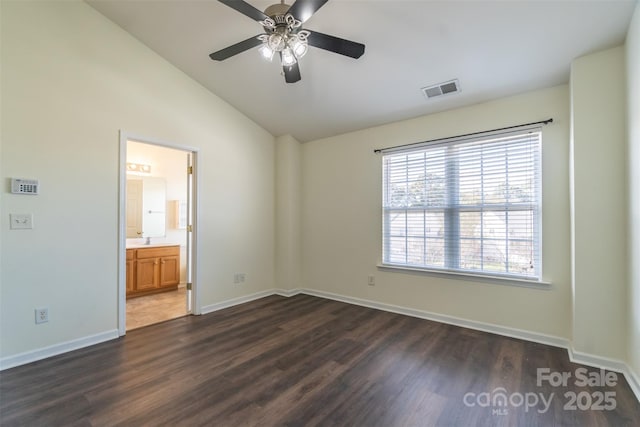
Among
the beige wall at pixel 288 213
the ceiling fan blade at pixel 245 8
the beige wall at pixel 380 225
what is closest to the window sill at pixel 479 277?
the beige wall at pixel 380 225

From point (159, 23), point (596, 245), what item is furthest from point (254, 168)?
point (596, 245)

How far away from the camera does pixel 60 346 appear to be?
259cm

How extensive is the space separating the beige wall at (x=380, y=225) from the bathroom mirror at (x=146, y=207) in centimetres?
269

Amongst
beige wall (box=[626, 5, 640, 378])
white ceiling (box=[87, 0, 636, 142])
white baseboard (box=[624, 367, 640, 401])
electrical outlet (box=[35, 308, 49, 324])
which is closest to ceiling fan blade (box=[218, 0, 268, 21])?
white ceiling (box=[87, 0, 636, 142])

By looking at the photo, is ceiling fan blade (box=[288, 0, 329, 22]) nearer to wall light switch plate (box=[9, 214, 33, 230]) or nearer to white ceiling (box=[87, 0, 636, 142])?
white ceiling (box=[87, 0, 636, 142])

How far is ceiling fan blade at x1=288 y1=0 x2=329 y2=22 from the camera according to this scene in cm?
178

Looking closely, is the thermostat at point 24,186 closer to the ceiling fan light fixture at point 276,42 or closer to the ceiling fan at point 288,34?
the ceiling fan at point 288,34

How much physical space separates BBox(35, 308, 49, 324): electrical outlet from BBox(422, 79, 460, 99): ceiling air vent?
4.24 meters

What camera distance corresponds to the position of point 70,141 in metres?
2.67

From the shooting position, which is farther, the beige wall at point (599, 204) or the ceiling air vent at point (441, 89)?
the ceiling air vent at point (441, 89)

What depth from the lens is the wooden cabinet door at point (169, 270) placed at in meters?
4.83

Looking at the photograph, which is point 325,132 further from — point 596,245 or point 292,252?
point 596,245

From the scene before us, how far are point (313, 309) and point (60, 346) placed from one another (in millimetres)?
2613

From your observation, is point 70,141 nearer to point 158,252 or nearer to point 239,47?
point 239,47
